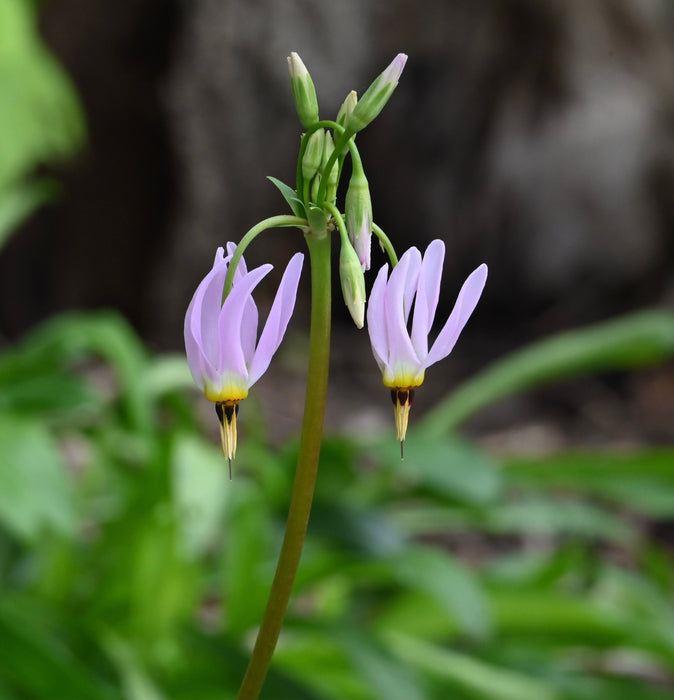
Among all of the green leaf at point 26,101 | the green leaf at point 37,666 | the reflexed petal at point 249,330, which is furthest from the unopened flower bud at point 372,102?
the green leaf at point 26,101

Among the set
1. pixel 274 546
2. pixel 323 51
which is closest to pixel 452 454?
pixel 274 546

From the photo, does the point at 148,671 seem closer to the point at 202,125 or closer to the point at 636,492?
the point at 636,492

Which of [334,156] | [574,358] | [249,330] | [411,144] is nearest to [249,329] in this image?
[249,330]

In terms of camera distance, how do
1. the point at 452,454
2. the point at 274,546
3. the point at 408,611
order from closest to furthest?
the point at 452,454, the point at 274,546, the point at 408,611

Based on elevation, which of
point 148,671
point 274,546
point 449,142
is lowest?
point 148,671

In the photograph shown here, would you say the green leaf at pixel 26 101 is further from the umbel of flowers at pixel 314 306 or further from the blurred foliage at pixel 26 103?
the umbel of flowers at pixel 314 306

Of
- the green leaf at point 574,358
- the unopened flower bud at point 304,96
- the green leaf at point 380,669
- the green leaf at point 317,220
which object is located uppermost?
the green leaf at point 574,358

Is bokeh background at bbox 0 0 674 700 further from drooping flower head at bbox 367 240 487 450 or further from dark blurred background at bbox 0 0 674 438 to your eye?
drooping flower head at bbox 367 240 487 450

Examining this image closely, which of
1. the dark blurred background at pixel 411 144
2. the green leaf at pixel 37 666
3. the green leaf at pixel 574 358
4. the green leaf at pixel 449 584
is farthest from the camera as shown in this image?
the dark blurred background at pixel 411 144
